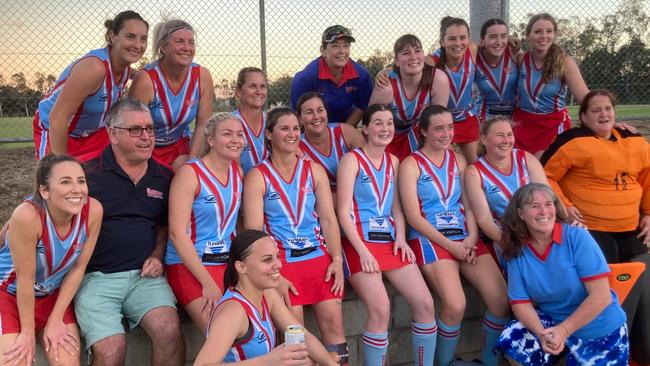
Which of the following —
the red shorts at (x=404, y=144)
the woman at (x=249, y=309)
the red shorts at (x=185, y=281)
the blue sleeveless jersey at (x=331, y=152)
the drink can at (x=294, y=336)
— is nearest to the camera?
the drink can at (x=294, y=336)

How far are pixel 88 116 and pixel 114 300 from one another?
1.33 meters

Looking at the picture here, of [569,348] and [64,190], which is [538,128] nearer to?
→ [569,348]

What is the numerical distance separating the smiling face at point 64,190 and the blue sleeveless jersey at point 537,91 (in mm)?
3648

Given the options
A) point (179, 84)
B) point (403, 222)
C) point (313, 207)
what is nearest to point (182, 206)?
point (313, 207)

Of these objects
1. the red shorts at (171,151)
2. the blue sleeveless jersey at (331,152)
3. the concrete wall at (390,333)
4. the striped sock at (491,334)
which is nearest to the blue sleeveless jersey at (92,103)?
the red shorts at (171,151)

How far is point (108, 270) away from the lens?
3232 millimetres

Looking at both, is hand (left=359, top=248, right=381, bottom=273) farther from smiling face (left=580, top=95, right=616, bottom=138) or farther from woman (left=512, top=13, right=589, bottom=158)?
woman (left=512, top=13, right=589, bottom=158)

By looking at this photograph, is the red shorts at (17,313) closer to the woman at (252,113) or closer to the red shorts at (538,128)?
the woman at (252,113)

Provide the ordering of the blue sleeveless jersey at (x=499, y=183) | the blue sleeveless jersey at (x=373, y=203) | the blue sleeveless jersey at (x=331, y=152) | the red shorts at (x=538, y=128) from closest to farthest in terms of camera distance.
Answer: the blue sleeveless jersey at (x=373, y=203) < the blue sleeveless jersey at (x=499, y=183) < the blue sleeveless jersey at (x=331, y=152) < the red shorts at (x=538, y=128)

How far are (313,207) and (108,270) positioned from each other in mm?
1249

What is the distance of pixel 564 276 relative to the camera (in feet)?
11.0

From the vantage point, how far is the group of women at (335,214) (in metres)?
2.92

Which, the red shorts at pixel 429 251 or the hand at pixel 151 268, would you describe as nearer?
the hand at pixel 151 268

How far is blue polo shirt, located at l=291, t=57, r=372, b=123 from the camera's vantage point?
4.62 metres
